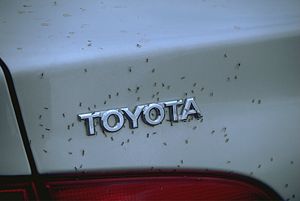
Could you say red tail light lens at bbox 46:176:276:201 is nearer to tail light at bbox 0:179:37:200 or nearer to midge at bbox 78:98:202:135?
tail light at bbox 0:179:37:200

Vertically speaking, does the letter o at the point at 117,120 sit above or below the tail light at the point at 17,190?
above

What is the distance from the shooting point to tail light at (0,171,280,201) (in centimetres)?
141

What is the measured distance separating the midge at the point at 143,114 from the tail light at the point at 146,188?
5.8 inches

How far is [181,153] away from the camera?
1487 millimetres

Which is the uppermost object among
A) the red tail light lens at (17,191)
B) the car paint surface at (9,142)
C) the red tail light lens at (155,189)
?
the car paint surface at (9,142)

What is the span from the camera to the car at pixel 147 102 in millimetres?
1384

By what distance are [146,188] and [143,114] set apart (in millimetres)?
205

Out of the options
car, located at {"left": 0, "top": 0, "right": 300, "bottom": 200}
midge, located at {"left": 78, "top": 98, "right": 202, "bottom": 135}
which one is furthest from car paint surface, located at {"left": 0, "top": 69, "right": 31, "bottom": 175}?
midge, located at {"left": 78, "top": 98, "right": 202, "bottom": 135}

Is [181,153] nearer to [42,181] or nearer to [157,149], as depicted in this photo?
[157,149]

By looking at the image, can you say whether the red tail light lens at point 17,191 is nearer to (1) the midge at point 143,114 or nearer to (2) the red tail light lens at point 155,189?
(2) the red tail light lens at point 155,189

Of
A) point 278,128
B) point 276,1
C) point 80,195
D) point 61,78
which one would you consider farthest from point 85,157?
point 276,1

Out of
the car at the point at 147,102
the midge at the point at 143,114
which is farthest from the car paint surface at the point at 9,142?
the midge at the point at 143,114

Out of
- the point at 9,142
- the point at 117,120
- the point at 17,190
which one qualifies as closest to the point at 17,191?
the point at 17,190

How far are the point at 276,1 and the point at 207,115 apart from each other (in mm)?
525
